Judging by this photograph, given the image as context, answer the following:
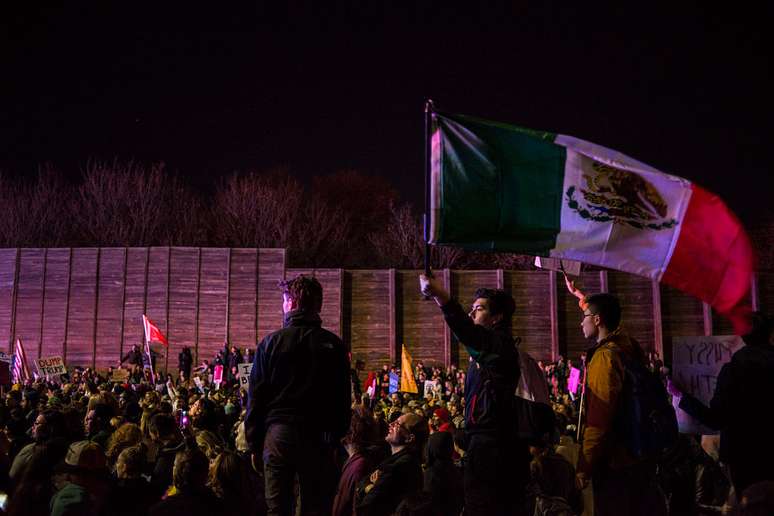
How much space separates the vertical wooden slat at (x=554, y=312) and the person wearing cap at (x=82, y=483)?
91.0ft

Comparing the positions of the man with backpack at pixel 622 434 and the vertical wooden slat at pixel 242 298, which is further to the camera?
the vertical wooden slat at pixel 242 298

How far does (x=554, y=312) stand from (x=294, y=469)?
28.4 metres

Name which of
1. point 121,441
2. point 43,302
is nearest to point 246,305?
point 43,302

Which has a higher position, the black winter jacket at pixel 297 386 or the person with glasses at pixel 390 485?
the black winter jacket at pixel 297 386

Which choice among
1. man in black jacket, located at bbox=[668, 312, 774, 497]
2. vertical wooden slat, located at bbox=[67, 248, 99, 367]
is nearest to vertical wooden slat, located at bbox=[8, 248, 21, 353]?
vertical wooden slat, located at bbox=[67, 248, 99, 367]

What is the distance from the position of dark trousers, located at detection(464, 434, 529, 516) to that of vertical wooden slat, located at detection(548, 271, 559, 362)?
1089 inches

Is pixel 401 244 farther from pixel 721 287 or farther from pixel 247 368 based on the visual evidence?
pixel 721 287

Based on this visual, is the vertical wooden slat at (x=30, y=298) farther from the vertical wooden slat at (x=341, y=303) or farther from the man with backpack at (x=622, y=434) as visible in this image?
the man with backpack at (x=622, y=434)

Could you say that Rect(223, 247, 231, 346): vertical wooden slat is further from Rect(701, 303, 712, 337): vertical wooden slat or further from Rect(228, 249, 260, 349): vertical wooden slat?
Rect(701, 303, 712, 337): vertical wooden slat

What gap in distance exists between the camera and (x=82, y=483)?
5.25 m

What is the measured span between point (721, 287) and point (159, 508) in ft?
12.9

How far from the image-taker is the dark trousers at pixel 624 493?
197 inches

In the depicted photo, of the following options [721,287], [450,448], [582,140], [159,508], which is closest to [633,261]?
[721,287]

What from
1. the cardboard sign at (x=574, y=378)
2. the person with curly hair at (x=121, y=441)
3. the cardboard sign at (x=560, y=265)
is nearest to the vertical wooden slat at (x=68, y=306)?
the cardboard sign at (x=574, y=378)
